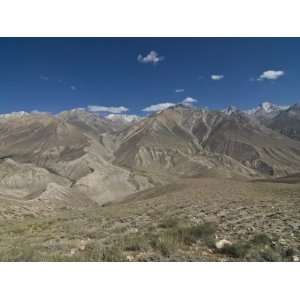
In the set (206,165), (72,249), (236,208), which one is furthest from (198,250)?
(206,165)

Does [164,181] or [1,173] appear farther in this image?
[164,181]

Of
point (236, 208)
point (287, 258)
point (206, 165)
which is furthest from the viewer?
point (206, 165)

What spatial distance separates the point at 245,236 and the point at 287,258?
8.40ft

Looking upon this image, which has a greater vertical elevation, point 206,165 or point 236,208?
point 206,165
